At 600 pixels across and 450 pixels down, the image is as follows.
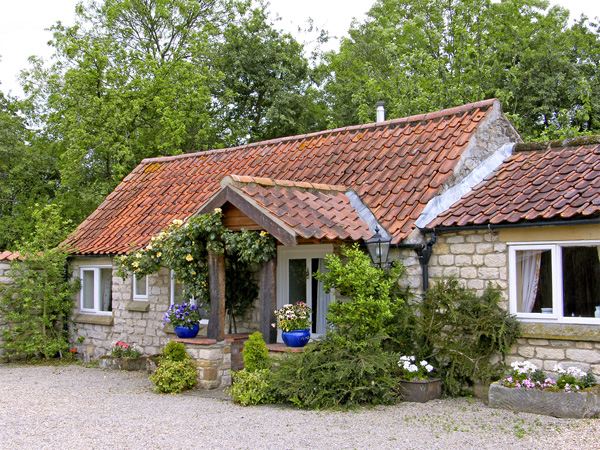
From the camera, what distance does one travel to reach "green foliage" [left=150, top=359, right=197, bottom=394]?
33.2 ft

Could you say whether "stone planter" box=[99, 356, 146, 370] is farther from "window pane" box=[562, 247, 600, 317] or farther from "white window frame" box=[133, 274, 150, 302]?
"window pane" box=[562, 247, 600, 317]

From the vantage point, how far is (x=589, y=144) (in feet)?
35.0

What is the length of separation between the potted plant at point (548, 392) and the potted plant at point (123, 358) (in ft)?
25.5

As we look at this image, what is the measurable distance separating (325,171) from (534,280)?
5141 millimetres

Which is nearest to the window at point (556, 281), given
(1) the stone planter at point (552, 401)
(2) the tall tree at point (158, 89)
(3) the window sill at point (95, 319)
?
(1) the stone planter at point (552, 401)

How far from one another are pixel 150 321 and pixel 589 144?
9515mm

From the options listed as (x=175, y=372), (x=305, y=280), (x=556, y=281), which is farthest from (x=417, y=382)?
Result: (x=175, y=372)

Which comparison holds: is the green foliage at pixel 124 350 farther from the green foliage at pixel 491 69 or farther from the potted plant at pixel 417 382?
the green foliage at pixel 491 69

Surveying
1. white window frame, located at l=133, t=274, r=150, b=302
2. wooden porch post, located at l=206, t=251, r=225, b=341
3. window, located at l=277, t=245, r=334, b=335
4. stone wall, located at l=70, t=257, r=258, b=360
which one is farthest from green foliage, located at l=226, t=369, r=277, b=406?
white window frame, located at l=133, t=274, r=150, b=302

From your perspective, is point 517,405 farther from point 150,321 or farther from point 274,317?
point 150,321

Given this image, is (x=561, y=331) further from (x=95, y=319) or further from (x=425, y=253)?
(x=95, y=319)

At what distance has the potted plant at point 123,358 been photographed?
1332 centimetres

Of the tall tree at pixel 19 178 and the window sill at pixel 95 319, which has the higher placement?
the tall tree at pixel 19 178

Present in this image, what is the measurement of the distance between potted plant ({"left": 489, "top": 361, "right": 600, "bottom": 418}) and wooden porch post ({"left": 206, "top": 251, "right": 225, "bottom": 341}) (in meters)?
4.46
